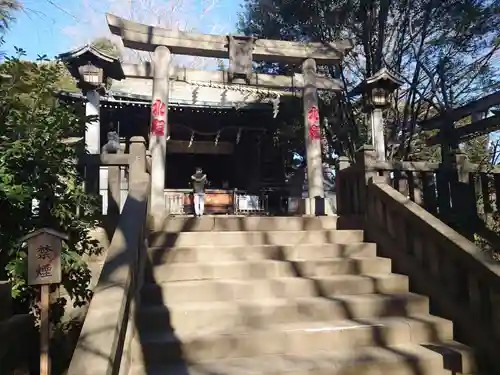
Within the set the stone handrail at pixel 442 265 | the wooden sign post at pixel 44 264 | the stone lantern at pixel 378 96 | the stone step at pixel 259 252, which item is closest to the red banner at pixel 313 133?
the stone lantern at pixel 378 96

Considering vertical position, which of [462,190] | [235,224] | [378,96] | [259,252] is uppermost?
[378,96]

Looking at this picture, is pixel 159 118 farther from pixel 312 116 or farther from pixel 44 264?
pixel 44 264

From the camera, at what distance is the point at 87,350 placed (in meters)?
2.38

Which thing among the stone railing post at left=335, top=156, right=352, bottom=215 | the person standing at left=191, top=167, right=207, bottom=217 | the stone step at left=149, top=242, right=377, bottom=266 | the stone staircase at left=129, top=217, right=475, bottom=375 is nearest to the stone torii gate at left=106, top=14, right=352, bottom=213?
the stone railing post at left=335, top=156, right=352, bottom=215

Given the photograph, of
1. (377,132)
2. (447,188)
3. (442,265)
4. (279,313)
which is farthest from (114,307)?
(377,132)

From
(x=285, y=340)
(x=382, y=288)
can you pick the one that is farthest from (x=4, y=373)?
(x=382, y=288)

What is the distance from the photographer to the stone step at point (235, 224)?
214 inches

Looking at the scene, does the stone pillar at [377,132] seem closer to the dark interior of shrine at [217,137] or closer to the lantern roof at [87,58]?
the dark interior of shrine at [217,137]

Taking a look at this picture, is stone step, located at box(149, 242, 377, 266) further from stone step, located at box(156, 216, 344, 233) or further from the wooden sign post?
the wooden sign post

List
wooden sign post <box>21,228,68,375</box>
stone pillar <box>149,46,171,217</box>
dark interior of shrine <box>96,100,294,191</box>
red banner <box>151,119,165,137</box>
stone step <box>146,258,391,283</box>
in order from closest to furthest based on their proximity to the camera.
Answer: wooden sign post <box>21,228,68,375</box>
stone step <box>146,258,391,283</box>
stone pillar <box>149,46,171,217</box>
red banner <box>151,119,165,137</box>
dark interior of shrine <box>96,100,294,191</box>

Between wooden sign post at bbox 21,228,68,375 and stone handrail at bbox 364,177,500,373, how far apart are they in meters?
3.51

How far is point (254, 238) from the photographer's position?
5.15 metres

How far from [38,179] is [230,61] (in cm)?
536

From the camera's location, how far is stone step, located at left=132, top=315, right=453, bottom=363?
335cm
